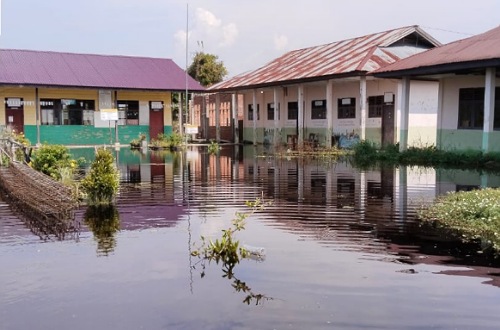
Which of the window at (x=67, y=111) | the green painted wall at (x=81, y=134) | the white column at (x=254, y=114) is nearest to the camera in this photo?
the green painted wall at (x=81, y=134)

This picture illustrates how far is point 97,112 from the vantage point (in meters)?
35.7

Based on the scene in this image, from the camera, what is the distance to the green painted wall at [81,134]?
33.8m

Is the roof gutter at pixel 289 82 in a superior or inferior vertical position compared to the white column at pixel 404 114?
superior

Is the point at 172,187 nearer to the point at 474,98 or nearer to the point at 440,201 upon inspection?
the point at 440,201

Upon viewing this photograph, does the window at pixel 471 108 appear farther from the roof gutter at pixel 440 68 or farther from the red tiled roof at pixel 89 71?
the red tiled roof at pixel 89 71

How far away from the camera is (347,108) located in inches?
1182

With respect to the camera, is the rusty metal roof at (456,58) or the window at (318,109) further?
the window at (318,109)

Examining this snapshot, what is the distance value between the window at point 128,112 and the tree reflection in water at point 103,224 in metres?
26.0

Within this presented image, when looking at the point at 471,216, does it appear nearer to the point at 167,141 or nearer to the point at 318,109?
the point at 318,109

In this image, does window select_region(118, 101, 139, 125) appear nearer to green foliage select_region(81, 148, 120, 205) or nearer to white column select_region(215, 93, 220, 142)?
white column select_region(215, 93, 220, 142)

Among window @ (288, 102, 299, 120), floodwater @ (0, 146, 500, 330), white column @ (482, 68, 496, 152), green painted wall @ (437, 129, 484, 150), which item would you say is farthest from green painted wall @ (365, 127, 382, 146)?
floodwater @ (0, 146, 500, 330)

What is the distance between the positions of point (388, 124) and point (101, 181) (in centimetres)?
1884

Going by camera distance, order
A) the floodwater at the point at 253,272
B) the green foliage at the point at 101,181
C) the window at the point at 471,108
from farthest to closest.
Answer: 1. the window at the point at 471,108
2. the green foliage at the point at 101,181
3. the floodwater at the point at 253,272

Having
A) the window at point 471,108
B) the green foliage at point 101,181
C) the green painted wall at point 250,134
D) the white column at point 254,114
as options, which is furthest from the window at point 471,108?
the green painted wall at point 250,134
